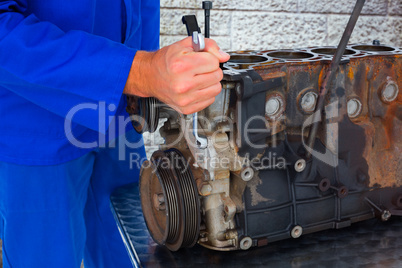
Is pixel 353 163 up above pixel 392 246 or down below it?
above

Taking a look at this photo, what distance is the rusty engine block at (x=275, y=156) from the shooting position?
1.10 m

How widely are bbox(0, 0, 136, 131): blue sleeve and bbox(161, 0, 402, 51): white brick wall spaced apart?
1.85 meters

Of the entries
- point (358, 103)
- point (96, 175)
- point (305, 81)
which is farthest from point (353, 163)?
point (96, 175)

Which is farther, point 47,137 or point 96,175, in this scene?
point 96,175

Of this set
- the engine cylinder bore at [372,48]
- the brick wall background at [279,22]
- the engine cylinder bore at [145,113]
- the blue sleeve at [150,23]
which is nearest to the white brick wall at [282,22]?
the brick wall background at [279,22]

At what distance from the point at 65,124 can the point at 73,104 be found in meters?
0.18

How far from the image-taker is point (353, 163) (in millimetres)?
1239

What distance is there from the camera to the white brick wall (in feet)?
9.09

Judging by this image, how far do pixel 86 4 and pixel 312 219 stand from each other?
2.62ft

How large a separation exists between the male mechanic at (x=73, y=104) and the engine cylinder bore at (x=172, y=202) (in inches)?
7.0

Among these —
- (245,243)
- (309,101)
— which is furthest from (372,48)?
(245,243)

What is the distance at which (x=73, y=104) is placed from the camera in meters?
1.00

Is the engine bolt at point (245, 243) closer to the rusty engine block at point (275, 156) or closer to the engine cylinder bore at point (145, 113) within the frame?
the rusty engine block at point (275, 156)

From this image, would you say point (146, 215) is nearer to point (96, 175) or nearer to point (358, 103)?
point (96, 175)
